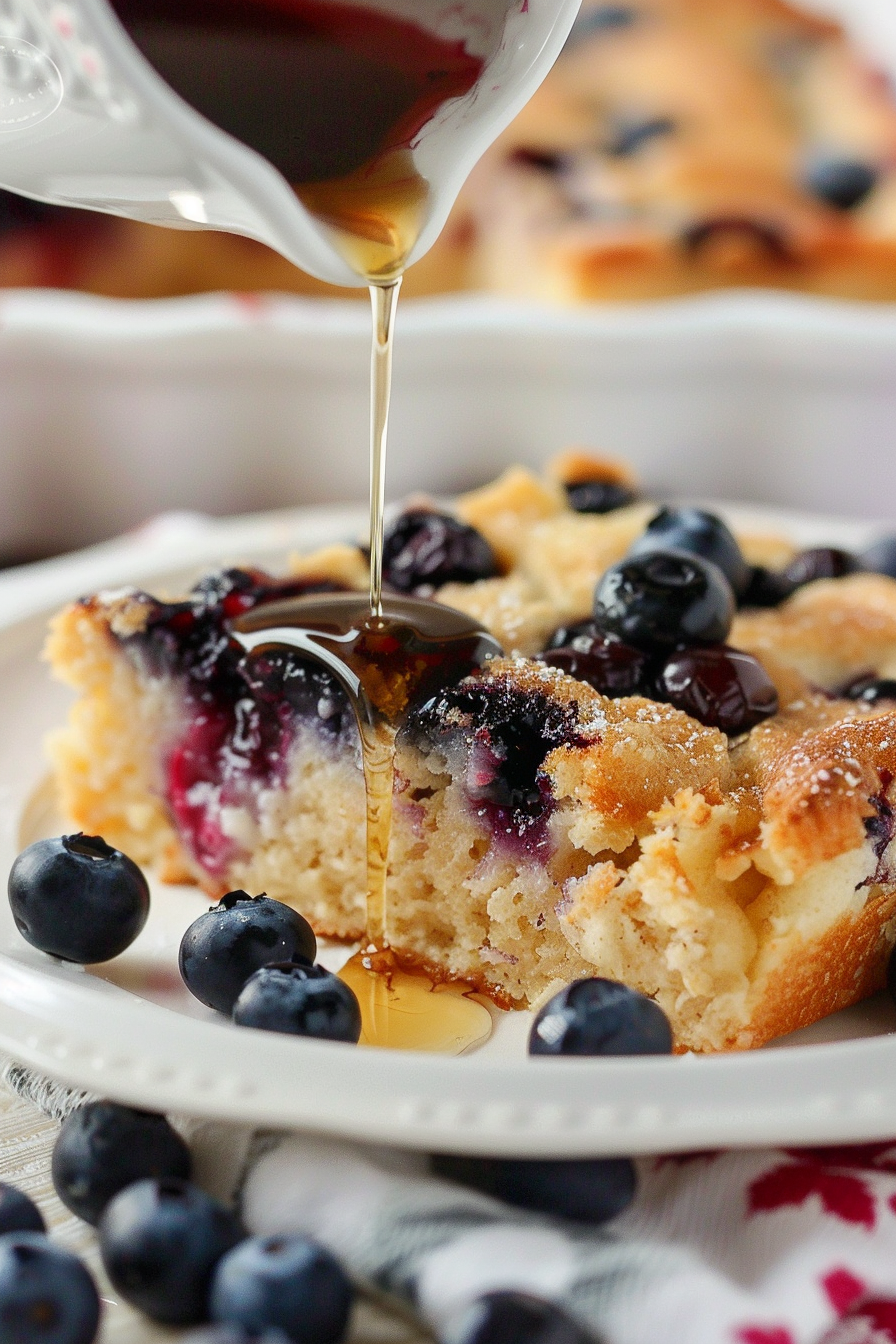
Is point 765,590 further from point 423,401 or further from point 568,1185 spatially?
point 423,401

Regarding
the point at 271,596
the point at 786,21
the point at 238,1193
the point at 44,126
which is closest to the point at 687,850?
the point at 238,1193

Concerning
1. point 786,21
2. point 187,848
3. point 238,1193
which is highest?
point 786,21

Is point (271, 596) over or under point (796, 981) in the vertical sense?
over

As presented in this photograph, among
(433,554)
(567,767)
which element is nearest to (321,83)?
(567,767)

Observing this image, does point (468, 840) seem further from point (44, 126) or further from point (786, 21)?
point (786, 21)

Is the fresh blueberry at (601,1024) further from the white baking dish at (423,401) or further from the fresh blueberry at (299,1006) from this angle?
the white baking dish at (423,401)

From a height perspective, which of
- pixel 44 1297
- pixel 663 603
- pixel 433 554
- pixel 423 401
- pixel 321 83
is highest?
pixel 321 83
